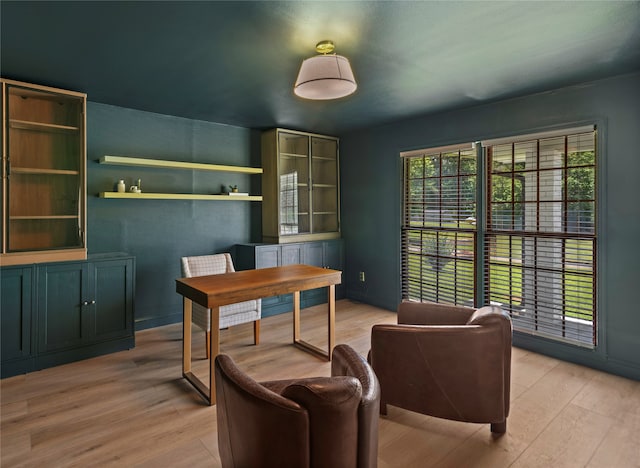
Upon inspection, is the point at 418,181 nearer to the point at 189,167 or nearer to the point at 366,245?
the point at 366,245

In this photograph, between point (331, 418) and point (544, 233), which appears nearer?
point (331, 418)

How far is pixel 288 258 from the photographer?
4.81m

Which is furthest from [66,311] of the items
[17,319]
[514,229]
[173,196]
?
[514,229]

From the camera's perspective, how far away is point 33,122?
321cm

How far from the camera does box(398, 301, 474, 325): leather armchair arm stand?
2555 millimetres

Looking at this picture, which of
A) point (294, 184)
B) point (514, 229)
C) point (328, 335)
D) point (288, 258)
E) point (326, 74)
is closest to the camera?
point (326, 74)

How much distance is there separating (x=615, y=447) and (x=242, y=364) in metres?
2.57

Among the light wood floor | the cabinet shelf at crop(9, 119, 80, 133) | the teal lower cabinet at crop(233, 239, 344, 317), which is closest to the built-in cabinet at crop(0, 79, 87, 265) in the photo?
the cabinet shelf at crop(9, 119, 80, 133)

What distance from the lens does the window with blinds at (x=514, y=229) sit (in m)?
3.27

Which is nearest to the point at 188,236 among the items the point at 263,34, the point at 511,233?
the point at 263,34

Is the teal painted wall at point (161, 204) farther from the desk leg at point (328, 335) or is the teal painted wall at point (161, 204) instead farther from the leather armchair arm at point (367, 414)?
the leather armchair arm at point (367, 414)

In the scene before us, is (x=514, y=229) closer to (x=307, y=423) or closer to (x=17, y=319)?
(x=307, y=423)

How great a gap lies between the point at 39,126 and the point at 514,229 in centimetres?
446

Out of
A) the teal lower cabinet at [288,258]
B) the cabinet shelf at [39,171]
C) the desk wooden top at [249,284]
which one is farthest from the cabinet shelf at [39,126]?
the teal lower cabinet at [288,258]
